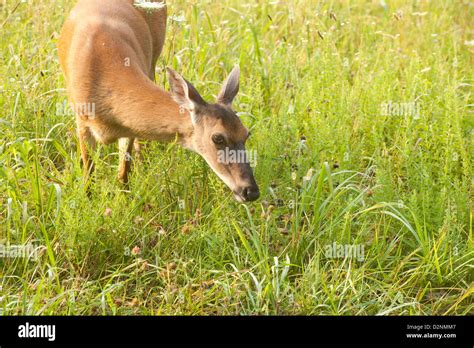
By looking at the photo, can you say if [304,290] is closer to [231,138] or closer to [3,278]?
[231,138]

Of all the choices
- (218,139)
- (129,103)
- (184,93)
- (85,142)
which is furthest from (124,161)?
(218,139)

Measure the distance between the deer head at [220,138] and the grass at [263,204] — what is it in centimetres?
13

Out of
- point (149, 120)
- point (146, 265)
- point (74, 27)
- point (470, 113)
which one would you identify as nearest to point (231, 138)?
point (149, 120)

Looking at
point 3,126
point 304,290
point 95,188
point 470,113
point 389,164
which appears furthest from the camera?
point 470,113

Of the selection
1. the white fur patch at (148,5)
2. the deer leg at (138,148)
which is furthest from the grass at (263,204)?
the white fur patch at (148,5)

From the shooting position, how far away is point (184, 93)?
18.6 feet

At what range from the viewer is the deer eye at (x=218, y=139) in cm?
554

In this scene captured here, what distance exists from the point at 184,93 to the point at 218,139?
1.26 feet

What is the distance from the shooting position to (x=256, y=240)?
5.27 metres

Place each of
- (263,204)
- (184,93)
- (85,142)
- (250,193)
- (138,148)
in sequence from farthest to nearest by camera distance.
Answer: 1. (138,148)
2. (85,142)
3. (263,204)
4. (184,93)
5. (250,193)

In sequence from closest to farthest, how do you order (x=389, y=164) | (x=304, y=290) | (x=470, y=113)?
(x=304, y=290), (x=389, y=164), (x=470, y=113)

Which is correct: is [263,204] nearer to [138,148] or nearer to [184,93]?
[184,93]

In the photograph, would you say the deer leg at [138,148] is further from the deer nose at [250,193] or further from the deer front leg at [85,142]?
the deer nose at [250,193]

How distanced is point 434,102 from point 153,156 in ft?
6.90
